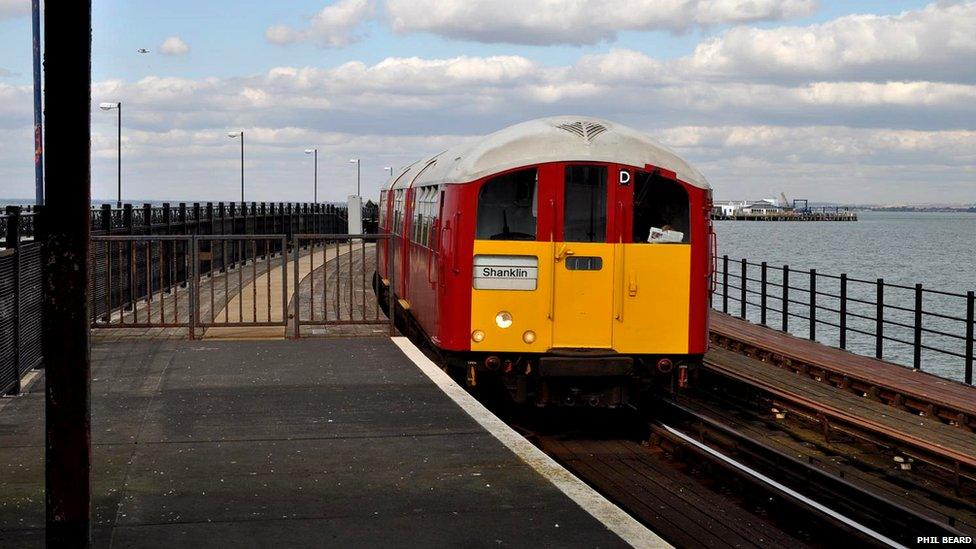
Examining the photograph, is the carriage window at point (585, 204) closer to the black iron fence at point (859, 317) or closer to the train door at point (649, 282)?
the train door at point (649, 282)

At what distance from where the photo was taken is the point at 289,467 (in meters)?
8.59

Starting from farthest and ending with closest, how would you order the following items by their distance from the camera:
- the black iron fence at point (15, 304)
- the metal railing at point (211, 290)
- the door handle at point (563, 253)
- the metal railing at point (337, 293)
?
the metal railing at point (337, 293) < the metal railing at point (211, 290) < the door handle at point (563, 253) < the black iron fence at point (15, 304)

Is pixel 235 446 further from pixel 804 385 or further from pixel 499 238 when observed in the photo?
pixel 804 385

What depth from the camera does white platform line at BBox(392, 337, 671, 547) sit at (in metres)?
6.88

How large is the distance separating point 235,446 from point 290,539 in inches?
107

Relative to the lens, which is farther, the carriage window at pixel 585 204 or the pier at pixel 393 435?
the carriage window at pixel 585 204

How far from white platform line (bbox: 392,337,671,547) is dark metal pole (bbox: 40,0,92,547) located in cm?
295

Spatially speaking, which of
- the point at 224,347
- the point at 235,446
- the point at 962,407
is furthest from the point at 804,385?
the point at 235,446

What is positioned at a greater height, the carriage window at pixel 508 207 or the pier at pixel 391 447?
the carriage window at pixel 508 207

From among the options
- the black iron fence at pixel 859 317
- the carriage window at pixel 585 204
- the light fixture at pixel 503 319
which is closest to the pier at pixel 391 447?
the light fixture at pixel 503 319

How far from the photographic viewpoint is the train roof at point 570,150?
12.3m

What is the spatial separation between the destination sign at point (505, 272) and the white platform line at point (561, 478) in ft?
3.39

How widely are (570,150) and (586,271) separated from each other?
121 centimetres

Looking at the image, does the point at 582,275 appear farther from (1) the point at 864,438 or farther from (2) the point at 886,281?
(2) the point at 886,281
